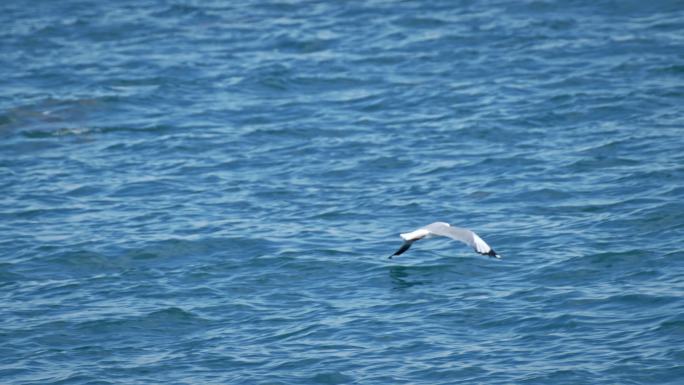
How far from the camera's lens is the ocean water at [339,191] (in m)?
13.0

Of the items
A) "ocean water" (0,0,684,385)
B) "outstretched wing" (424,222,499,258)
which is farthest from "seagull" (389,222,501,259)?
"ocean water" (0,0,684,385)

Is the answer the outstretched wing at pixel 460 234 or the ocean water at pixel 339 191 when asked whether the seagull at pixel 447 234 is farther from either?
the ocean water at pixel 339 191

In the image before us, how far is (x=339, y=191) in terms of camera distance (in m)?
18.3

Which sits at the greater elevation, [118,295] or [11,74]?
[11,74]

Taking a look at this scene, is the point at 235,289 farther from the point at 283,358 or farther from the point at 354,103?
the point at 354,103

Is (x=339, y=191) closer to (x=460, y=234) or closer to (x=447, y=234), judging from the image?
(x=447, y=234)

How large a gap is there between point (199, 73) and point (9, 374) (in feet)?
42.5

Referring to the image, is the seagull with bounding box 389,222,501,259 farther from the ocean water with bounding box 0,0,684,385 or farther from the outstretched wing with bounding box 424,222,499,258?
the ocean water with bounding box 0,0,684,385

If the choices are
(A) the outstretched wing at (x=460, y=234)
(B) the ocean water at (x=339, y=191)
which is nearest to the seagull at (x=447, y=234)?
(A) the outstretched wing at (x=460, y=234)

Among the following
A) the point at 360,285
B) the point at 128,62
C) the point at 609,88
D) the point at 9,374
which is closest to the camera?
the point at 9,374

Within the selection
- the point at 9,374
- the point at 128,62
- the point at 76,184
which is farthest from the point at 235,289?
the point at 128,62

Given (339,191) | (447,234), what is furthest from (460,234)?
(339,191)

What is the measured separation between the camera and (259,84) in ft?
78.5

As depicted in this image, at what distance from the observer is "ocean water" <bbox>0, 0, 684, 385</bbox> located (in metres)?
13.0
